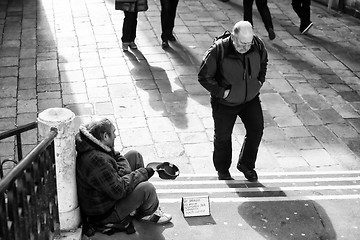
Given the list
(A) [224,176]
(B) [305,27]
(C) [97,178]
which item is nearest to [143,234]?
(C) [97,178]

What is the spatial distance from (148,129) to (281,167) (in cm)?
183

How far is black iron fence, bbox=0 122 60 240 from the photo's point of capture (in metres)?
A: 3.84

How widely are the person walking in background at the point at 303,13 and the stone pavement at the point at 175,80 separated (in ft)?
0.53

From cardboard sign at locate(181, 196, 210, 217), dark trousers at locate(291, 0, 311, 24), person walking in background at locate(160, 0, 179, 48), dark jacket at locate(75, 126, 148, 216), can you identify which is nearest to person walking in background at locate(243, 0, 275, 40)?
dark trousers at locate(291, 0, 311, 24)

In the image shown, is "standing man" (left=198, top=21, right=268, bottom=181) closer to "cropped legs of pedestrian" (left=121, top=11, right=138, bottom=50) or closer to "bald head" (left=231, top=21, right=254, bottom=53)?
"bald head" (left=231, top=21, right=254, bottom=53)

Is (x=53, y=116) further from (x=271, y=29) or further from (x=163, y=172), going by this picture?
(x=271, y=29)

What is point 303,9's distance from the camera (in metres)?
11.4

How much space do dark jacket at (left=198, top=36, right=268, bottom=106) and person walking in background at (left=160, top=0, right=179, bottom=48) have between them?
4335 mm

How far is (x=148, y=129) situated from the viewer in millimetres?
8211

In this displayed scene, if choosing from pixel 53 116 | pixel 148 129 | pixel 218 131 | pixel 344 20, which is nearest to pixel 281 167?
pixel 218 131

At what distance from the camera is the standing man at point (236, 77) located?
607 cm

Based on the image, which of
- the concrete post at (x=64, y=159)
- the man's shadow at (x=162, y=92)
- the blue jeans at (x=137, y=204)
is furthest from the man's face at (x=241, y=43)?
the man's shadow at (x=162, y=92)

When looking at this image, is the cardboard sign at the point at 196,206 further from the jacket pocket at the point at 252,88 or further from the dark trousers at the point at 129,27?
the dark trousers at the point at 129,27

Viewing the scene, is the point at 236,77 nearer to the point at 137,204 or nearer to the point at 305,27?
the point at 137,204
